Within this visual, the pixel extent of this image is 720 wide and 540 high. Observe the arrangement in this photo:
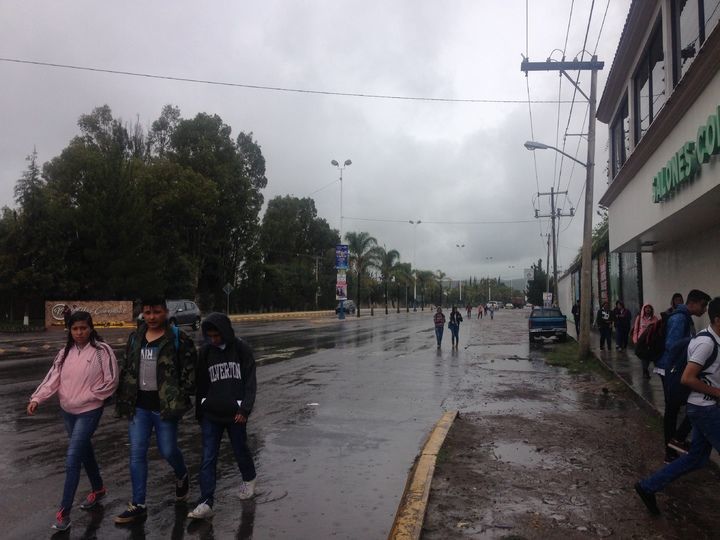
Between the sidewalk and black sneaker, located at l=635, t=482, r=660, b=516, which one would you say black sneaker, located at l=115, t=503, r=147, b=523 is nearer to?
black sneaker, located at l=635, t=482, r=660, b=516

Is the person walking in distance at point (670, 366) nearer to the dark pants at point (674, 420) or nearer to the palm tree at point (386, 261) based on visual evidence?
the dark pants at point (674, 420)

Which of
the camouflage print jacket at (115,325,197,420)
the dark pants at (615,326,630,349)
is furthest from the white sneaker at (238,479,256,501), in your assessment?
the dark pants at (615,326,630,349)

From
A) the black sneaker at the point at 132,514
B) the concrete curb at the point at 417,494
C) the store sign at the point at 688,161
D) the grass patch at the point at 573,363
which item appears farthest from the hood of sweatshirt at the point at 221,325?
the grass patch at the point at 573,363

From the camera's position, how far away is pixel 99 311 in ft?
123

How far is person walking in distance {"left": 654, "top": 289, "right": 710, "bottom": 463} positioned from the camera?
6297 mm

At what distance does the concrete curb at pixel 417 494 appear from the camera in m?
4.48

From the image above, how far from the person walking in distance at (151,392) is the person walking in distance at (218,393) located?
0.14 m

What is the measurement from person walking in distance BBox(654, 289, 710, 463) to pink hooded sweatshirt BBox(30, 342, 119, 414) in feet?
16.8

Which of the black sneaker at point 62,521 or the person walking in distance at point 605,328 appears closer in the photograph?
the black sneaker at point 62,521

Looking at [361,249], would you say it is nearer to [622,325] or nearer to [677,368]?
[622,325]

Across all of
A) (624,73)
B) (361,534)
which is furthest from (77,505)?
(624,73)

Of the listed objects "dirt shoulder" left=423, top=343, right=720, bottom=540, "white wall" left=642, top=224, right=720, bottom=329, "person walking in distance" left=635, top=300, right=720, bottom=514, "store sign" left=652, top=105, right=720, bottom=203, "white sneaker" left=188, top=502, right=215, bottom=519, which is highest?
"store sign" left=652, top=105, right=720, bottom=203

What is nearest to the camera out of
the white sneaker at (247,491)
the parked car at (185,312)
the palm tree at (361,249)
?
the white sneaker at (247,491)

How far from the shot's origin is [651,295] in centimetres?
1839
